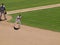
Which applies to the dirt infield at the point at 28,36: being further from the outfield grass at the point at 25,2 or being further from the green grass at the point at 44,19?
the outfield grass at the point at 25,2

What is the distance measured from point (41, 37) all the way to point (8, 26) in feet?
17.9

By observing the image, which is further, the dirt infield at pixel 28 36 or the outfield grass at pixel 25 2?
the outfield grass at pixel 25 2

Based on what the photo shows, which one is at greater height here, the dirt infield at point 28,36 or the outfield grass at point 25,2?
the dirt infield at point 28,36

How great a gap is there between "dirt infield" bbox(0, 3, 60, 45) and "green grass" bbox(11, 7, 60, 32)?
1.45 meters

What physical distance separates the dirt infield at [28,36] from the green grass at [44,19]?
1.45 m

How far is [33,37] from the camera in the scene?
20.1 metres

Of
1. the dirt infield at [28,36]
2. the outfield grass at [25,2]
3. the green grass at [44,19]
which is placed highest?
the dirt infield at [28,36]

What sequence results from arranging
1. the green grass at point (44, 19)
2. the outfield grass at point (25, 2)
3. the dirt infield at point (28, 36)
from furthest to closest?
the outfield grass at point (25, 2), the green grass at point (44, 19), the dirt infield at point (28, 36)

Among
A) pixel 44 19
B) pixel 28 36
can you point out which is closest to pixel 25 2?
pixel 44 19

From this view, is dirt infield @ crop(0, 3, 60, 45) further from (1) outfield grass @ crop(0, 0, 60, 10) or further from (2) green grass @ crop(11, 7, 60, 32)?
(1) outfield grass @ crop(0, 0, 60, 10)

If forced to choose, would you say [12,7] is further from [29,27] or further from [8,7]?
[29,27]

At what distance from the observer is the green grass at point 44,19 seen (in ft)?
78.8

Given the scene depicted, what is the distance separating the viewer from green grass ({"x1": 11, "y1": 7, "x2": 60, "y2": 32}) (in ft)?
78.8

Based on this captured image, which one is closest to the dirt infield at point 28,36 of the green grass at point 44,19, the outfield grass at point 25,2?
the green grass at point 44,19
